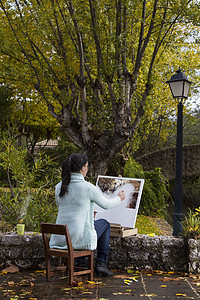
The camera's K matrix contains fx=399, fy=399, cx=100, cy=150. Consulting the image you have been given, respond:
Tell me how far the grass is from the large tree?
6.35 ft

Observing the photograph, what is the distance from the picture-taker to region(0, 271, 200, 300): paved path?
438cm

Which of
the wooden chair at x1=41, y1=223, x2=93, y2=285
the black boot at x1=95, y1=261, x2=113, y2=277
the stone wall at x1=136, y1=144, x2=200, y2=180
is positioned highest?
the stone wall at x1=136, y1=144, x2=200, y2=180

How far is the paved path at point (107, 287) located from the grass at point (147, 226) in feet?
16.3

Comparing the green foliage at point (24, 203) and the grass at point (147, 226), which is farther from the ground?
the green foliage at point (24, 203)

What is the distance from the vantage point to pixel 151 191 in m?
14.0

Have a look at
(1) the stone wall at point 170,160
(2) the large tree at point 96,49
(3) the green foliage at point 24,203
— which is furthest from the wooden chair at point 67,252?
(1) the stone wall at point 170,160

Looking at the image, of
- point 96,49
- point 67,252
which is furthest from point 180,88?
point 67,252

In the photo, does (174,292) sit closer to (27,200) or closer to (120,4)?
(27,200)

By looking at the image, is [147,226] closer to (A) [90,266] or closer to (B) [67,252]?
(A) [90,266]

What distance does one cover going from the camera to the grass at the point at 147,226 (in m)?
10.4

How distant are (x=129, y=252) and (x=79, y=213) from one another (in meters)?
1.26

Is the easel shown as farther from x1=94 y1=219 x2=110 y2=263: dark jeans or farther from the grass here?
the grass

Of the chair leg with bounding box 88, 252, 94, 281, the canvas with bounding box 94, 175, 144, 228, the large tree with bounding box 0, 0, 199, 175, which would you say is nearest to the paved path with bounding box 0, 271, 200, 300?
the chair leg with bounding box 88, 252, 94, 281

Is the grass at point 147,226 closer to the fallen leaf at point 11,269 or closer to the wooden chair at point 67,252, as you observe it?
the fallen leaf at point 11,269
